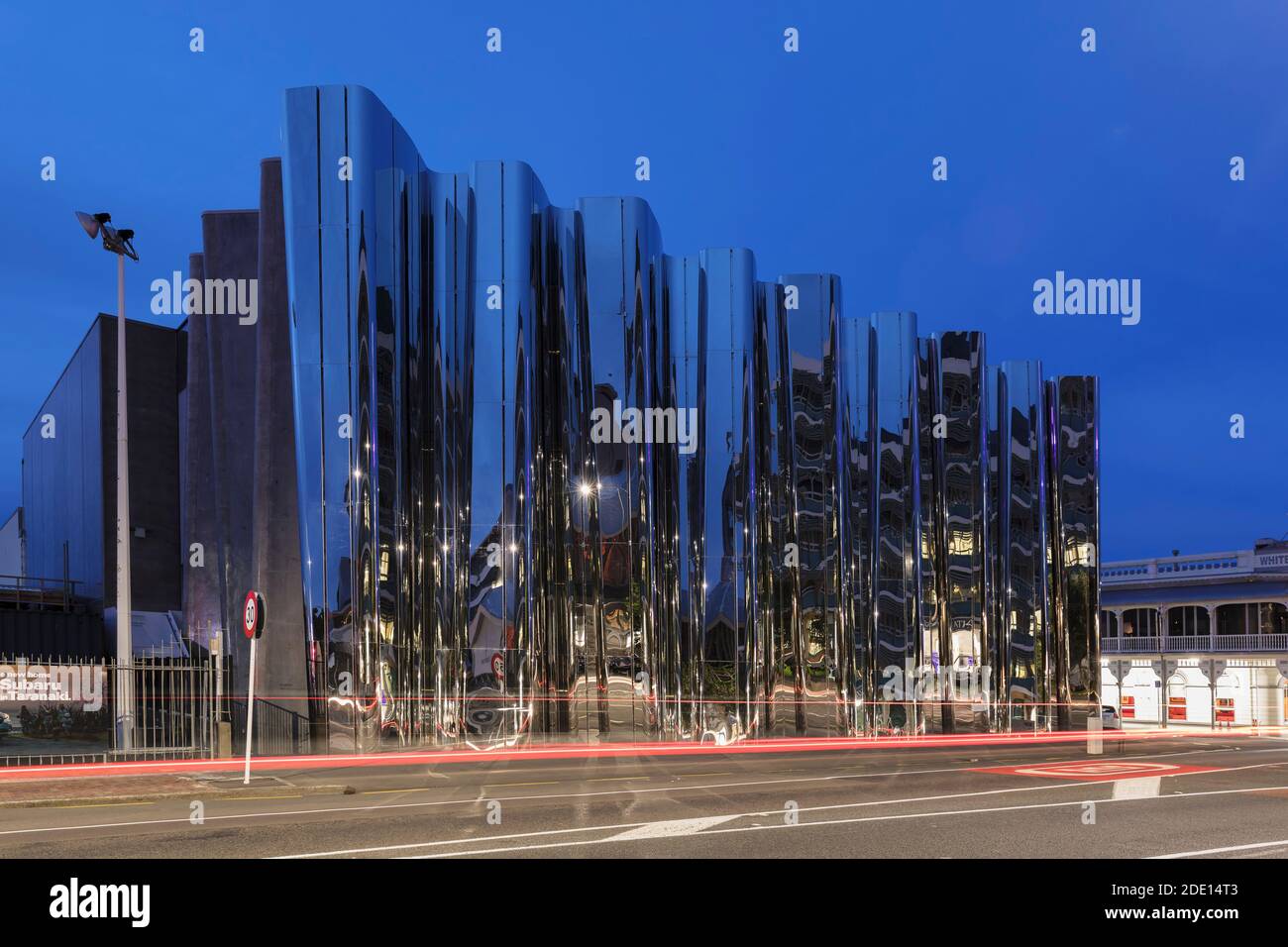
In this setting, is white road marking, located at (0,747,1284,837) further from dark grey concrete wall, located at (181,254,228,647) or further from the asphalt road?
dark grey concrete wall, located at (181,254,228,647)

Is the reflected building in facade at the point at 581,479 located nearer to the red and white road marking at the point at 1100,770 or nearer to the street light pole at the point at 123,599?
the street light pole at the point at 123,599

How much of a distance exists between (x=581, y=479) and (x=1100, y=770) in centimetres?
1371

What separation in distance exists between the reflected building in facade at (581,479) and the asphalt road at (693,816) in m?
5.47

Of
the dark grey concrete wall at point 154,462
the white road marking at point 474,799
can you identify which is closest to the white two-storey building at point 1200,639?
the white road marking at point 474,799

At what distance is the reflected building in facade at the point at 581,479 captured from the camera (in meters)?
25.3

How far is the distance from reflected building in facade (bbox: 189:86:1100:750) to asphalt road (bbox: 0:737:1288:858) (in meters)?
5.47

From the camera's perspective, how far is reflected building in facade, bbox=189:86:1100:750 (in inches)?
997

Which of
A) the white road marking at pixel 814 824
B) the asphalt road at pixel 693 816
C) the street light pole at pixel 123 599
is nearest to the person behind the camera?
the white road marking at pixel 814 824

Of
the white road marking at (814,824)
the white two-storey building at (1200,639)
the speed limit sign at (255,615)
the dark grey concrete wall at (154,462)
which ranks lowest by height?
the white two-storey building at (1200,639)

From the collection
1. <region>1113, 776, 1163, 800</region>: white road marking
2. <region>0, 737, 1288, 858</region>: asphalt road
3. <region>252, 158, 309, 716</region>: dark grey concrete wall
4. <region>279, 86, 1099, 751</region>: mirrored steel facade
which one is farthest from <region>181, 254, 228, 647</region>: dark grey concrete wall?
<region>1113, 776, 1163, 800</region>: white road marking

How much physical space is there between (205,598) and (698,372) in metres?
18.8

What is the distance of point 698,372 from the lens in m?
A: 29.6
